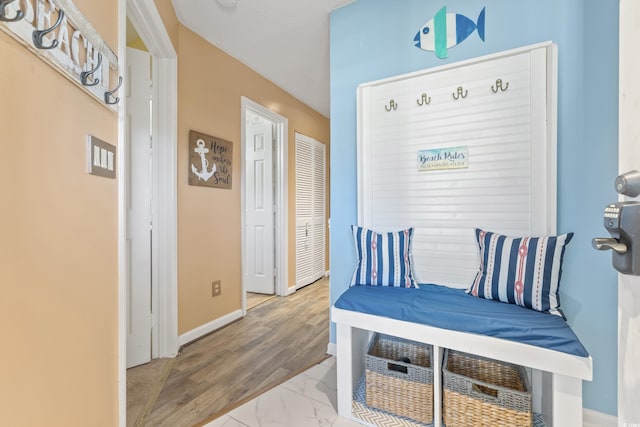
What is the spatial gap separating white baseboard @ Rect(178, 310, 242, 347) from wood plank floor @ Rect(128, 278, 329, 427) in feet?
0.16

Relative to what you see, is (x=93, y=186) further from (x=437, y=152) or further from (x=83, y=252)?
(x=437, y=152)

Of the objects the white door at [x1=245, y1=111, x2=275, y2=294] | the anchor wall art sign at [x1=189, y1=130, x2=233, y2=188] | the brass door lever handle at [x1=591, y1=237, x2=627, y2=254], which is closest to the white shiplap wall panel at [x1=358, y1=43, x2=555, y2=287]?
the brass door lever handle at [x1=591, y1=237, x2=627, y2=254]

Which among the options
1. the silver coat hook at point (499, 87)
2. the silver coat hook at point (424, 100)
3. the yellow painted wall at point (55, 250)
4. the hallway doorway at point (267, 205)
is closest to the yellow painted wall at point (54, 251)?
the yellow painted wall at point (55, 250)

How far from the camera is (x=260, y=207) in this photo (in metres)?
3.75

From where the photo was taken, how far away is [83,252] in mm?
997

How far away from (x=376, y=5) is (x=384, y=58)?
385mm

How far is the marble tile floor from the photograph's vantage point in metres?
1.48

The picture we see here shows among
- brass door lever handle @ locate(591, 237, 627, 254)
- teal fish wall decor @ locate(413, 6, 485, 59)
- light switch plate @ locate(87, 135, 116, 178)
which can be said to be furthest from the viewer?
teal fish wall decor @ locate(413, 6, 485, 59)

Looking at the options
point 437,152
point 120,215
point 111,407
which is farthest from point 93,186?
point 437,152

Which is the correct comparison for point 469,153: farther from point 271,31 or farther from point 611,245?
point 271,31

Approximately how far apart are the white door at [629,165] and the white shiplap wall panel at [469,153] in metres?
1.03

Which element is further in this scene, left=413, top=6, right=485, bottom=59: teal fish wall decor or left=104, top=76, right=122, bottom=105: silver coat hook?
left=413, top=6, right=485, bottom=59: teal fish wall decor

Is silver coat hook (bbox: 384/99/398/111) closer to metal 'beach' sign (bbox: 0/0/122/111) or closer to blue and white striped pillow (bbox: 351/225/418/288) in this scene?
blue and white striped pillow (bbox: 351/225/418/288)

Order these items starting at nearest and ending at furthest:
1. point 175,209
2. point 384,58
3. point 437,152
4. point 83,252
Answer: point 83,252
point 437,152
point 384,58
point 175,209
